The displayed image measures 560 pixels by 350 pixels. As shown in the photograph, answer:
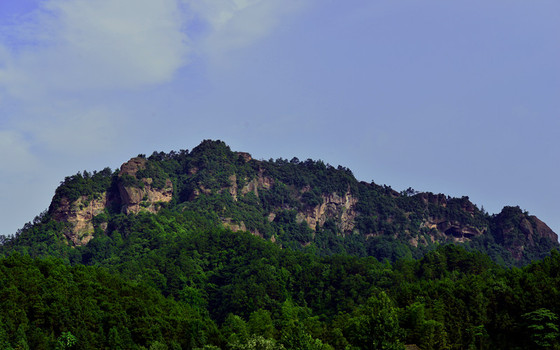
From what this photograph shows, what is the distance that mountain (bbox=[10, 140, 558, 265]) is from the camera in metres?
141

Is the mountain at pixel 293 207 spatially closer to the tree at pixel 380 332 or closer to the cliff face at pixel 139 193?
the cliff face at pixel 139 193

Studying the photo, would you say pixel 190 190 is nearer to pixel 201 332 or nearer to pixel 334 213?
pixel 334 213

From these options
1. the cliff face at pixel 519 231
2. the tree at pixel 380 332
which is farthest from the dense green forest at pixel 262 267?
the cliff face at pixel 519 231

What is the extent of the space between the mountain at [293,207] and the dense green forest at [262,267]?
0.41 metres

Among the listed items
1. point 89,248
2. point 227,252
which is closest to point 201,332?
point 227,252

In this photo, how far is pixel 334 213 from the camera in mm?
178125

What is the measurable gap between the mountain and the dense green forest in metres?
0.41

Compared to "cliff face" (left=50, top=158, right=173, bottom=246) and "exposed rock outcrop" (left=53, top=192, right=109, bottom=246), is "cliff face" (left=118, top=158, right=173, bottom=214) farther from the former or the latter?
"exposed rock outcrop" (left=53, top=192, right=109, bottom=246)

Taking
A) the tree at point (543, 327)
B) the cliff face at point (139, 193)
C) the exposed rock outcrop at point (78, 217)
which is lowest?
the tree at point (543, 327)

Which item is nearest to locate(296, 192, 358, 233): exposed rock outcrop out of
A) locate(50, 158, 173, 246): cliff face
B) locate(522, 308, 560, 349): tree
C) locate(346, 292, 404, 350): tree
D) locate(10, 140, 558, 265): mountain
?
locate(10, 140, 558, 265): mountain

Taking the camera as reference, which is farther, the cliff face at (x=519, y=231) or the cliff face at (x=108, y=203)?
the cliff face at (x=519, y=231)

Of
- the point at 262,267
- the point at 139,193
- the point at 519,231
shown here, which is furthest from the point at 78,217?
the point at 519,231

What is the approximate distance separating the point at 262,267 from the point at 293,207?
65284 mm

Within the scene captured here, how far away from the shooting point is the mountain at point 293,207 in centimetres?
14125
